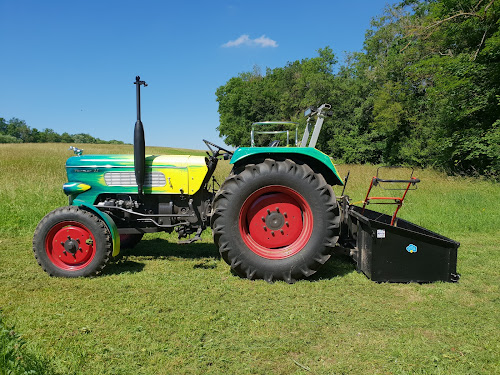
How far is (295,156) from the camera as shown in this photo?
4191 millimetres

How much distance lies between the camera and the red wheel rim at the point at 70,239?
4.04 m

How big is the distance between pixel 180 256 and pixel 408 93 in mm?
21515

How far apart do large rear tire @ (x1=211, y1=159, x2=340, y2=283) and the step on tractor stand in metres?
0.01

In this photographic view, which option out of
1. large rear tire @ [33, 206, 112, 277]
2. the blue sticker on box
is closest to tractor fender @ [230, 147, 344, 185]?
the blue sticker on box

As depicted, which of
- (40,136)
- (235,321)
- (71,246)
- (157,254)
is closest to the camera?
(235,321)

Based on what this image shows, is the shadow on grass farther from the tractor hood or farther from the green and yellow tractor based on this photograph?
the tractor hood

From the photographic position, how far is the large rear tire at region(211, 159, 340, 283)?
3924mm

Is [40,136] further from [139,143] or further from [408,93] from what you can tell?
[139,143]

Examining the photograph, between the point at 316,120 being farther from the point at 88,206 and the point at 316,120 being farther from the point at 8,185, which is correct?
the point at 8,185

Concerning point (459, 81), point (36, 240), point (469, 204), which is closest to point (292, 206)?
point (36, 240)

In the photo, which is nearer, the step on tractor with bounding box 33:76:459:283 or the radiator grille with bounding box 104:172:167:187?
the step on tractor with bounding box 33:76:459:283

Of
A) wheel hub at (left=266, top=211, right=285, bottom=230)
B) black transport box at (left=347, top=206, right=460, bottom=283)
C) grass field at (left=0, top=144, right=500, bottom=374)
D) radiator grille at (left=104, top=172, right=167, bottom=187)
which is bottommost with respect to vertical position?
grass field at (left=0, top=144, right=500, bottom=374)

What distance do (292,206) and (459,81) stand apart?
12000 millimetres

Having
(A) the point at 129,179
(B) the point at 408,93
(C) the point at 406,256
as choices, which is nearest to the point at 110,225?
(A) the point at 129,179
